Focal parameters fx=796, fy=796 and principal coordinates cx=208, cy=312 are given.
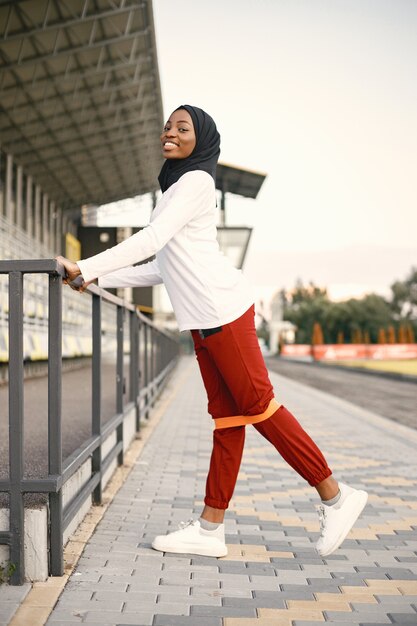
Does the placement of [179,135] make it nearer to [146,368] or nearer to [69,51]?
[146,368]

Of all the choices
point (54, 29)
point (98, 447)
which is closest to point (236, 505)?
point (98, 447)

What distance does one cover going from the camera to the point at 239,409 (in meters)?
3.14

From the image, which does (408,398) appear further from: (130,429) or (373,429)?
(130,429)

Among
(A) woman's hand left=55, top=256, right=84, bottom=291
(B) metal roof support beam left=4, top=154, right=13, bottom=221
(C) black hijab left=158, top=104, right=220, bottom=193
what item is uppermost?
(B) metal roof support beam left=4, top=154, right=13, bottom=221

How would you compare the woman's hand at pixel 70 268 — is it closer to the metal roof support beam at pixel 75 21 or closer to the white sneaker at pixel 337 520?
the white sneaker at pixel 337 520

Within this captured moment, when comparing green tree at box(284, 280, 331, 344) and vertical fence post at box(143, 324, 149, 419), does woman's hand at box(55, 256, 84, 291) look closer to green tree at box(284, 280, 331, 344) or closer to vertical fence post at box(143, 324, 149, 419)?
vertical fence post at box(143, 324, 149, 419)

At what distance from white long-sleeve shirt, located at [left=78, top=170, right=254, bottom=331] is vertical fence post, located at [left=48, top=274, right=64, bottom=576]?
23cm

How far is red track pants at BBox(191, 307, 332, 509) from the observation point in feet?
10.1

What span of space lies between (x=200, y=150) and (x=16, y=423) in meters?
1.26

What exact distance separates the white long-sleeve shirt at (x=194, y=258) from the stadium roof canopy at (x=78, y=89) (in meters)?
19.0

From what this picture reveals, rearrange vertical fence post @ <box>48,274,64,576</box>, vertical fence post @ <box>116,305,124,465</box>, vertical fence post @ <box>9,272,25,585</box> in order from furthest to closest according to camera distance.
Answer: vertical fence post @ <box>116,305,124,465</box>, vertical fence post @ <box>48,274,64,576</box>, vertical fence post @ <box>9,272,25,585</box>

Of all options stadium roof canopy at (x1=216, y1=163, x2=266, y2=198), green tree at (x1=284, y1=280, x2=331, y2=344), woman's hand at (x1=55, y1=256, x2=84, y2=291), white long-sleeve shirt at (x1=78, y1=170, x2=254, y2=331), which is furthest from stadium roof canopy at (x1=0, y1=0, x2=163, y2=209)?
green tree at (x1=284, y1=280, x2=331, y2=344)

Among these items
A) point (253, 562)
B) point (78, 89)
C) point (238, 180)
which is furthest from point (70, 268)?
point (238, 180)

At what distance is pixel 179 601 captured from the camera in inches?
106
